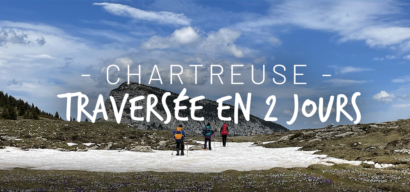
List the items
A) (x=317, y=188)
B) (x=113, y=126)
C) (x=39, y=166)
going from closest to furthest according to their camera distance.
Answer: (x=317, y=188) < (x=39, y=166) < (x=113, y=126)

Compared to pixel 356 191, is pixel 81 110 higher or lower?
higher

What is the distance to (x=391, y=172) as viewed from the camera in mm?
19172

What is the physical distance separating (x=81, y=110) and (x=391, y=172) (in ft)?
130

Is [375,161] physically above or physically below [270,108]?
below

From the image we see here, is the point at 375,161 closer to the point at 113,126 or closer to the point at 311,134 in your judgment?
the point at 311,134

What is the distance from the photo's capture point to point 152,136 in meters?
53.8

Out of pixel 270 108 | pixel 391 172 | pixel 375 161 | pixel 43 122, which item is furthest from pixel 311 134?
pixel 43 122

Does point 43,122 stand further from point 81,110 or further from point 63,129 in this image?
point 81,110

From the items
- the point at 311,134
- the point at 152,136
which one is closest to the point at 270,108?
the point at 311,134

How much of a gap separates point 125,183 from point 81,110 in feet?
107

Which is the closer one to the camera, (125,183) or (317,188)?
(317,188)

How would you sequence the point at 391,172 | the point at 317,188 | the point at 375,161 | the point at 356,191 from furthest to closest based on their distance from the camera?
the point at 375,161
the point at 391,172
the point at 317,188
the point at 356,191

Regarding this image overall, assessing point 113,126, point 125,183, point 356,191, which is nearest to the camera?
point 356,191

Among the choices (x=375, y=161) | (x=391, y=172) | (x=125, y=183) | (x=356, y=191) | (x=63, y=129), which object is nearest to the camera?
(x=356, y=191)
